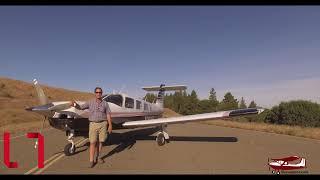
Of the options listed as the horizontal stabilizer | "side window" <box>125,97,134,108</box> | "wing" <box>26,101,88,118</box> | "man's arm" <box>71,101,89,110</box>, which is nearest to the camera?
"wing" <box>26,101,88,118</box>

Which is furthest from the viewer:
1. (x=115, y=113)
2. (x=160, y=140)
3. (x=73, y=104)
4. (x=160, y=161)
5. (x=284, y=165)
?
(x=160, y=140)

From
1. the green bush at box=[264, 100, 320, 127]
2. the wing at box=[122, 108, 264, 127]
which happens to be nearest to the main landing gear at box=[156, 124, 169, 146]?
the wing at box=[122, 108, 264, 127]

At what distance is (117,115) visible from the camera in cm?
1442

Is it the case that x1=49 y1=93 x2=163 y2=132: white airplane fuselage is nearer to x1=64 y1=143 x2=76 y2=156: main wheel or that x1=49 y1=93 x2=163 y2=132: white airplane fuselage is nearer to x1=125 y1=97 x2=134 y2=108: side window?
x1=125 y1=97 x2=134 y2=108: side window

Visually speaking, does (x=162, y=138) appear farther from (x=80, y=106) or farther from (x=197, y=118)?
(x=80, y=106)

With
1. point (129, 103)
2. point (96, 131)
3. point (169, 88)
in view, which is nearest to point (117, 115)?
point (129, 103)

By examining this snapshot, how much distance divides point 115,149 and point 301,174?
7.01 metres

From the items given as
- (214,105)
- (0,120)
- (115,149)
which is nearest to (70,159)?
(115,149)

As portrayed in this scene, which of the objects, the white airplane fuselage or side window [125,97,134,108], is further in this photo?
side window [125,97,134,108]

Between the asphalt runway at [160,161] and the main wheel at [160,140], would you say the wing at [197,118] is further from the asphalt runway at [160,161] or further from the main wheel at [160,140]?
the asphalt runway at [160,161]

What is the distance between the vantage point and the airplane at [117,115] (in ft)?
37.7

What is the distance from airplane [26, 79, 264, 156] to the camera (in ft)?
37.7

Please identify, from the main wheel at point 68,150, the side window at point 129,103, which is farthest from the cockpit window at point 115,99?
the main wheel at point 68,150

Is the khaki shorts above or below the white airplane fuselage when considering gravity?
below
